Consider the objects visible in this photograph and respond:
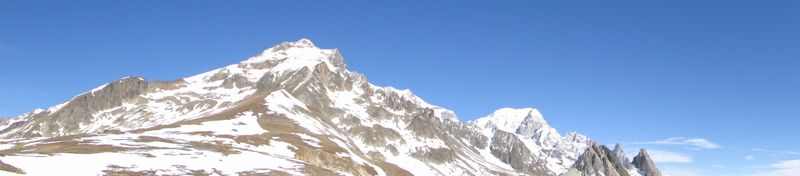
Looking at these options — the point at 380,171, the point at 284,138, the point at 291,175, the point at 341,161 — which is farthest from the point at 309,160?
the point at 291,175

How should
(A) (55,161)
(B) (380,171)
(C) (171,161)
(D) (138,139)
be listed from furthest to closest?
(B) (380,171), (D) (138,139), (C) (171,161), (A) (55,161)

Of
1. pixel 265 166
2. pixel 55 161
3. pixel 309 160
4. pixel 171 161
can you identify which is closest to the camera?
pixel 55 161

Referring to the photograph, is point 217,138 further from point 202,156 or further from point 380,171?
point 202,156

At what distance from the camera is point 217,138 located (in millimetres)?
158500

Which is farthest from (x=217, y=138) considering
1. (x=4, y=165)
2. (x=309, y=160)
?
(x=4, y=165)

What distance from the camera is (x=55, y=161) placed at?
267 feet

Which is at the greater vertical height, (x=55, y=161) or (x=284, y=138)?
(x=284, y=138)

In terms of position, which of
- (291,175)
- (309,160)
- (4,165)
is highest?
(309,160)

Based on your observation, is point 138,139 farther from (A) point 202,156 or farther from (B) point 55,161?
(B) point 55,161

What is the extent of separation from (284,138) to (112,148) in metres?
83.0

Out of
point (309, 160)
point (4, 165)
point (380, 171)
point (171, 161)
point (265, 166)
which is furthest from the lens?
point (380, 171)

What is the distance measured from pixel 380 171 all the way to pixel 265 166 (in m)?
65.0

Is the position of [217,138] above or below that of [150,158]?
above

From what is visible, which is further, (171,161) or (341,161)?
(341,161)
